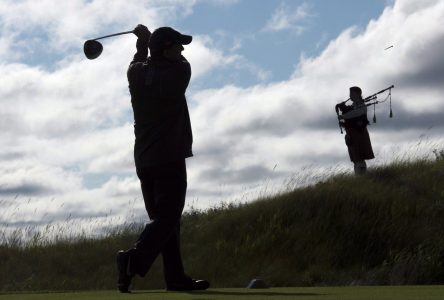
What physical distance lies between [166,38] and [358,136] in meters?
9.31

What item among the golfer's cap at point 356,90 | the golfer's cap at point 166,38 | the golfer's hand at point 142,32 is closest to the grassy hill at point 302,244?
the golfer's cap at point 356,90

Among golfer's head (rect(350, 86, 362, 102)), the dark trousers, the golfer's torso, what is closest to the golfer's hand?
the golfer's torso

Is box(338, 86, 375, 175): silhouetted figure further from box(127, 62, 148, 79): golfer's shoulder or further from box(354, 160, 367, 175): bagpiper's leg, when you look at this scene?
box(127, 62, 148, 79): golfer's shoulder

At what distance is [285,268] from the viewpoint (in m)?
11.5

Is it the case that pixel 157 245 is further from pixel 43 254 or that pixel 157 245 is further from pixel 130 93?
pixel 43 254

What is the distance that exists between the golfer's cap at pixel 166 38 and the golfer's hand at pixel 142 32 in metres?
0.46

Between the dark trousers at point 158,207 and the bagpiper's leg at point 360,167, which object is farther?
the bagpiper's leg at point 360,167

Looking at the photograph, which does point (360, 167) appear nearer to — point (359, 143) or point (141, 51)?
point (359, 143)

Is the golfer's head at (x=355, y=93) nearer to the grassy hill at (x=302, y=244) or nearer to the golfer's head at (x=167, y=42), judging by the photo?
the grassy hill at (x=302, y=244)

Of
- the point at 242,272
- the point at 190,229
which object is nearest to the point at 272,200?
the point at 190,229

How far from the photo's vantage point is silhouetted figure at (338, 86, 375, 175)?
15.1 m

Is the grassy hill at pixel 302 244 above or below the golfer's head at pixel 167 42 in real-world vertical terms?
below

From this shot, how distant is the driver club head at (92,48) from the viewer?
279 inches

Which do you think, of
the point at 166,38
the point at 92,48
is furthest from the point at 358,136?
the point at 166,38
